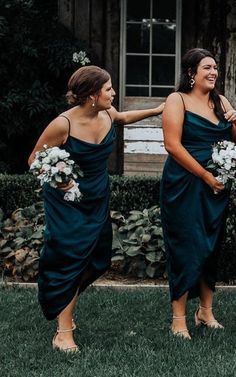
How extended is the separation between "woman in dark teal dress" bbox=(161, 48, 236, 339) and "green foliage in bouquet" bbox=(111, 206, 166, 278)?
173 centimetres

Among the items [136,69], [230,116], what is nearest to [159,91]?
[136,69]

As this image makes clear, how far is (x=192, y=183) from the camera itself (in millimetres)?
5094

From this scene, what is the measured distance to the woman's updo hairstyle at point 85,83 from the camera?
487cm

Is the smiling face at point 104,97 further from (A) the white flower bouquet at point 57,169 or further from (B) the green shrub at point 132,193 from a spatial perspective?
(B) the green shrub at point 132,193

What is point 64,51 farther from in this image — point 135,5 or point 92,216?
point 92,216

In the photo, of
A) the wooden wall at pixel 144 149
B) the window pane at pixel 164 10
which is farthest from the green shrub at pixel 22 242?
the window pane at pixel 164 10

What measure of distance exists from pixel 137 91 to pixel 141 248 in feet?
13.9

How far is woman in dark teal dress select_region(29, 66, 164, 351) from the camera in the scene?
192 inches

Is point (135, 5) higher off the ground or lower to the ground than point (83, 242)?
higher

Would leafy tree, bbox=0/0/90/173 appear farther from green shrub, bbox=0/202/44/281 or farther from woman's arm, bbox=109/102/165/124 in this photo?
woman's arm, bbox=109/102/165/124

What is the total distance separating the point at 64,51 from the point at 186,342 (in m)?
5.82

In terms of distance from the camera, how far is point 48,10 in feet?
35.6

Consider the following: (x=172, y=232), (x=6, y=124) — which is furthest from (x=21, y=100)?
(x=172, y=232)

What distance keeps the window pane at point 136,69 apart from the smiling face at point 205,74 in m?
5.79
